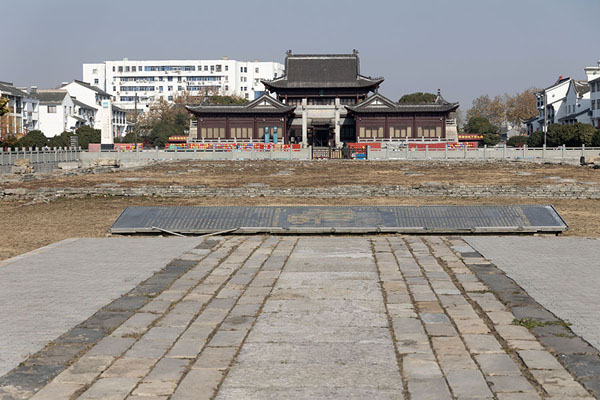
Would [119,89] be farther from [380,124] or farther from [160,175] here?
[160,175]

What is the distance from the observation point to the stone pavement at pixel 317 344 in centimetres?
461

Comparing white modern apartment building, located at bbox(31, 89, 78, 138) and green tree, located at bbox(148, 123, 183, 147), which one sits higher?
white modern apartment building, located at bbox(31, 89, 78, 138)

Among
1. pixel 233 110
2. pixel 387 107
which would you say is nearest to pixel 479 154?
pixel 387 107

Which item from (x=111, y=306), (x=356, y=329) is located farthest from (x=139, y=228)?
(x=356, y=329)

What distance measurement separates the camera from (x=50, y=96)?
9356 centimetres

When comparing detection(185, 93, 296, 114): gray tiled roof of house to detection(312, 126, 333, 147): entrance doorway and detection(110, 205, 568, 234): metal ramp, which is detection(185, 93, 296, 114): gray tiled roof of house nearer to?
detection(312, 126, 333, 147): entrance doorway

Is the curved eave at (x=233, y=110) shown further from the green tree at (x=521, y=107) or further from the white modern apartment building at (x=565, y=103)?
the green tree at (x=521, y=107)

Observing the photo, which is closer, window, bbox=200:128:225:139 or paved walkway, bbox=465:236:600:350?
paved walkway, bbox=465:236:600:350

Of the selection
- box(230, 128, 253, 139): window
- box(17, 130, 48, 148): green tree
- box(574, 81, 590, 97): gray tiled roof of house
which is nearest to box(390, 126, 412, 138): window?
box(230, 128, 253, 139): window

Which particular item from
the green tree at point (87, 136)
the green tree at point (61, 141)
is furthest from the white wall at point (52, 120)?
the green tree at point (61, 141)

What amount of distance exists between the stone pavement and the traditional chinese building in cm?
6474

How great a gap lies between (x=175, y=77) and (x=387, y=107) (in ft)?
276

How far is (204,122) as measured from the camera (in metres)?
75.6

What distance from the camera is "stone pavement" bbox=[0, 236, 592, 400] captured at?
4.61 meters
